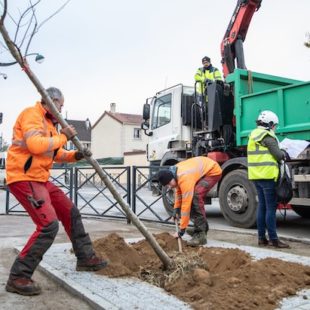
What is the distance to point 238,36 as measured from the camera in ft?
34.0

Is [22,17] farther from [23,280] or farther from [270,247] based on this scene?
[270,247]

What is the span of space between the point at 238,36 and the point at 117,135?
33.7m

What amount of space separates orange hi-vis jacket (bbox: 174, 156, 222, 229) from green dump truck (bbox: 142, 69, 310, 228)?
5.68 ft

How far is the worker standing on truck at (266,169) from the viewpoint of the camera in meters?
6.29

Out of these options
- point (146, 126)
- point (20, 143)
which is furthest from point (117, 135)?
point (20, 143)

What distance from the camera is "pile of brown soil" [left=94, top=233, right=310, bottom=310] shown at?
3.71m

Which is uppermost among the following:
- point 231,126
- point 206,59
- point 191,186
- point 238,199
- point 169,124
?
point 206,59

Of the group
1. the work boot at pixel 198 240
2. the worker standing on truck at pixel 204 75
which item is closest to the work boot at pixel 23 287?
the work boot at pixel 198 240

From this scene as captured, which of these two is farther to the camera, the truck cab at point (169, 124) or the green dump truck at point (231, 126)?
the truck cab at point (169, 124)

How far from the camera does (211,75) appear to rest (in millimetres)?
9961

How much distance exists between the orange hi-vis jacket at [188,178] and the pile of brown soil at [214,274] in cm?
52

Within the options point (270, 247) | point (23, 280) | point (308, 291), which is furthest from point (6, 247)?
point (308, 291)

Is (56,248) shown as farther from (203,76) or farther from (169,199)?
(203,76)

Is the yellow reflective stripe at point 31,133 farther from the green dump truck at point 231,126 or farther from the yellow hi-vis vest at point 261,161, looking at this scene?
the green dump truck at point 231,126
